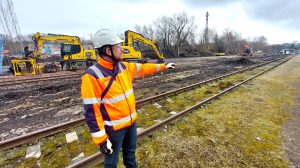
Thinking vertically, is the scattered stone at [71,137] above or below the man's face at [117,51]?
below

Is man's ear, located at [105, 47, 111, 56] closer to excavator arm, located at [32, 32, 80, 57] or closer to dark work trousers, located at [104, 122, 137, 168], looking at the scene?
dark work trousers, located at [104, 122, 137, 168]

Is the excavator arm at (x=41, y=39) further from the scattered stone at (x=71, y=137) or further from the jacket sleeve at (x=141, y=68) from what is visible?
the jacket sleeve at (x=141, y=68)

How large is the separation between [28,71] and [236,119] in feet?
59.0

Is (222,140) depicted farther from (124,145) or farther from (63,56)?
(63,56)

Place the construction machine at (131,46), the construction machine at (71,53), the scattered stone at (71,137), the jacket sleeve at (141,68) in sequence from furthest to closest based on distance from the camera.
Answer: the construction machine at (71,53) < the construction machine at (131,46) < the scattered stone at (71,137) < the jacket sleeve at (141,68)

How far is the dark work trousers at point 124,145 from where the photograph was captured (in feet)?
7.41

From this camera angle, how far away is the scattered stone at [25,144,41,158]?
12.1 ft

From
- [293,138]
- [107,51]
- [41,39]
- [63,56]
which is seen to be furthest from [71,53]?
[293,138]

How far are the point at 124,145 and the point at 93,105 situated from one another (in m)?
0.95

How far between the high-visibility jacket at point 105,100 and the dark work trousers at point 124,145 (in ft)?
0.32

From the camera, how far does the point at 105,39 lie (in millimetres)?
2098

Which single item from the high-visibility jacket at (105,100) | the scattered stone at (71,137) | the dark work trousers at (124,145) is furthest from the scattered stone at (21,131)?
the high-visibility jacket at (105,100)

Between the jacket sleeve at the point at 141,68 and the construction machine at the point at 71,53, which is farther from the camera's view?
the construction machine at the point at 71,53

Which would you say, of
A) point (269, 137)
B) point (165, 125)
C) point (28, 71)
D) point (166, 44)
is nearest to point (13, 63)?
point (28, 71)
